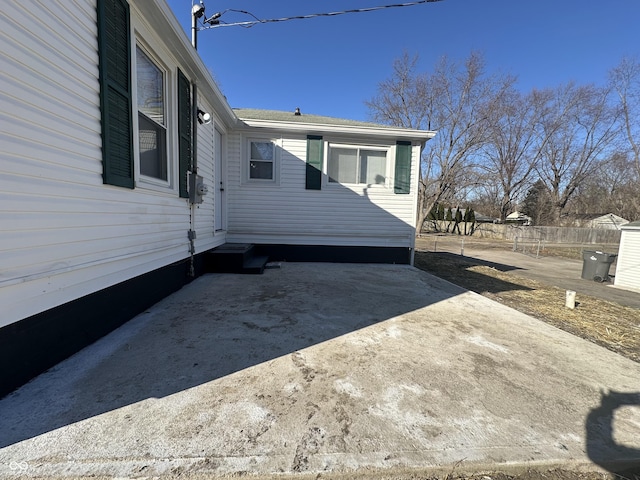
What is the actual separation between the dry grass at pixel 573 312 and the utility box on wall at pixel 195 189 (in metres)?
4.81

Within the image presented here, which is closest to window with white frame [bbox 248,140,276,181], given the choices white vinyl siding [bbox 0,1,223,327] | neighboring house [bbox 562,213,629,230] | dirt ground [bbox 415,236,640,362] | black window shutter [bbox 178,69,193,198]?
black window shutter [bbox 178,69,193,198]

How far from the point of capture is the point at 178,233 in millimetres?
3791

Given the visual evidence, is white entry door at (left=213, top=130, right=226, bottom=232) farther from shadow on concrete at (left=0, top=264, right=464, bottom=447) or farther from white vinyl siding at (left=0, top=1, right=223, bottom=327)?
white vinyl siding at (left=0, top=1, right=223, bottom=327)

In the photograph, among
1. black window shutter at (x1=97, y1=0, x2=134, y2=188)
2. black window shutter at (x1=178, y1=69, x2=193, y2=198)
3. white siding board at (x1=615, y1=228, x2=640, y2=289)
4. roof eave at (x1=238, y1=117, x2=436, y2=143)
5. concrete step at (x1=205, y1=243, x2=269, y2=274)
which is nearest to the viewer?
black window shutter at (x1=97, y1=0, x2=134, y2=188)

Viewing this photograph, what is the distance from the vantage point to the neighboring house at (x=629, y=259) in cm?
664

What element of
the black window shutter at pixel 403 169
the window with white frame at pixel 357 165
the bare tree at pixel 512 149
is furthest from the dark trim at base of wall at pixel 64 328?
the bare tree at pixel 512 149

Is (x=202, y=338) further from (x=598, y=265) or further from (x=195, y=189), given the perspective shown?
(x=598, y=265)

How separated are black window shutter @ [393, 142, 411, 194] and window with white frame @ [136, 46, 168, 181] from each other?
4.81 metres

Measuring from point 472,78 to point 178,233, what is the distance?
2479 cm

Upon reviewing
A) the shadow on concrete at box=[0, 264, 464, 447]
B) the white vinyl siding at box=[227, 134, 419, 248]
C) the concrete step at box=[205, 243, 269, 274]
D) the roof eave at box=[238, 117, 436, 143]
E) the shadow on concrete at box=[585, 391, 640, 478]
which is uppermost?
the roof eave at box=[238, 117, 436, 143]

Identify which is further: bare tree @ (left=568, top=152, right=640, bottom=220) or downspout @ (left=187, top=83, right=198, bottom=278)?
bare tree @ (left=568, top=152, right=640, bottom=220)

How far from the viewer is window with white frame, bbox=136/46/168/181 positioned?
304cm

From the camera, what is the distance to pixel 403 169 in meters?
6.54

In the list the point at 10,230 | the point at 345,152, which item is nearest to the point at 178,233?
the point at 10,230
